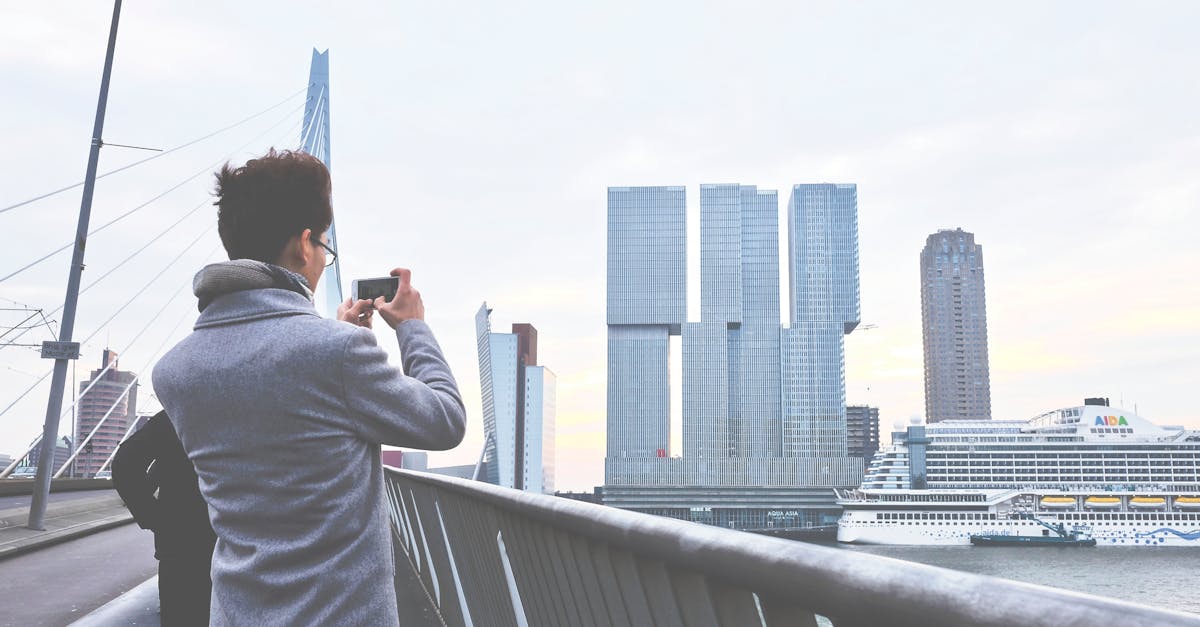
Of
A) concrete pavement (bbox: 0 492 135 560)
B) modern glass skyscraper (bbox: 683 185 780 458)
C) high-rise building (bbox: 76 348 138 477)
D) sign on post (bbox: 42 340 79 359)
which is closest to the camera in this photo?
concrete pavement (bbox: 0 492 135 560)

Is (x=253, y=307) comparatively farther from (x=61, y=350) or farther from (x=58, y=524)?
(x=58, y=524)

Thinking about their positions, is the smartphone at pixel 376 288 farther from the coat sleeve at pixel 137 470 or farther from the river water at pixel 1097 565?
the river water at pixel 1097 565

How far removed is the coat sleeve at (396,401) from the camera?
4.57ft

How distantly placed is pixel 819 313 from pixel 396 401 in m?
153

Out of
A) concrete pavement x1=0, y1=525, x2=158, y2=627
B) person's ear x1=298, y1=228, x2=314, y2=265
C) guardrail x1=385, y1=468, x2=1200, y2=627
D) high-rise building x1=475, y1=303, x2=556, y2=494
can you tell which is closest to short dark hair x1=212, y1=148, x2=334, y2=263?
person's ear x1=298, y1=228, x2=314, y2=265

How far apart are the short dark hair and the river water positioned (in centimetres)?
4439

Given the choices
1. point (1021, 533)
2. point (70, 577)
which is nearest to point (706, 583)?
point (70, 577)

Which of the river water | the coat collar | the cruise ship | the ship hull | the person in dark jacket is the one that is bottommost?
the river water

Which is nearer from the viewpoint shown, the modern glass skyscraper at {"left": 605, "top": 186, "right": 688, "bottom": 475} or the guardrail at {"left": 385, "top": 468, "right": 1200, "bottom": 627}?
the guardrail at {"left": 385, "top": 468, "right": 1200, "bottom": 627}

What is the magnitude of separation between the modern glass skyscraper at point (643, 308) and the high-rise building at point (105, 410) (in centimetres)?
8988

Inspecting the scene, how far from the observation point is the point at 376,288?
1778 millimetres

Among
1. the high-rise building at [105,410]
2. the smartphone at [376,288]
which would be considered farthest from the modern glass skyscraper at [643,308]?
the smartphone at [376,288]

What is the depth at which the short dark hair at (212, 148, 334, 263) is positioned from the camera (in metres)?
1.57

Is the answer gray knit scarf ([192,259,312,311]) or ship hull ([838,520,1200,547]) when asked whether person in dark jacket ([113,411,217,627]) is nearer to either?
gray knit scarf ([192,259,312,311])
